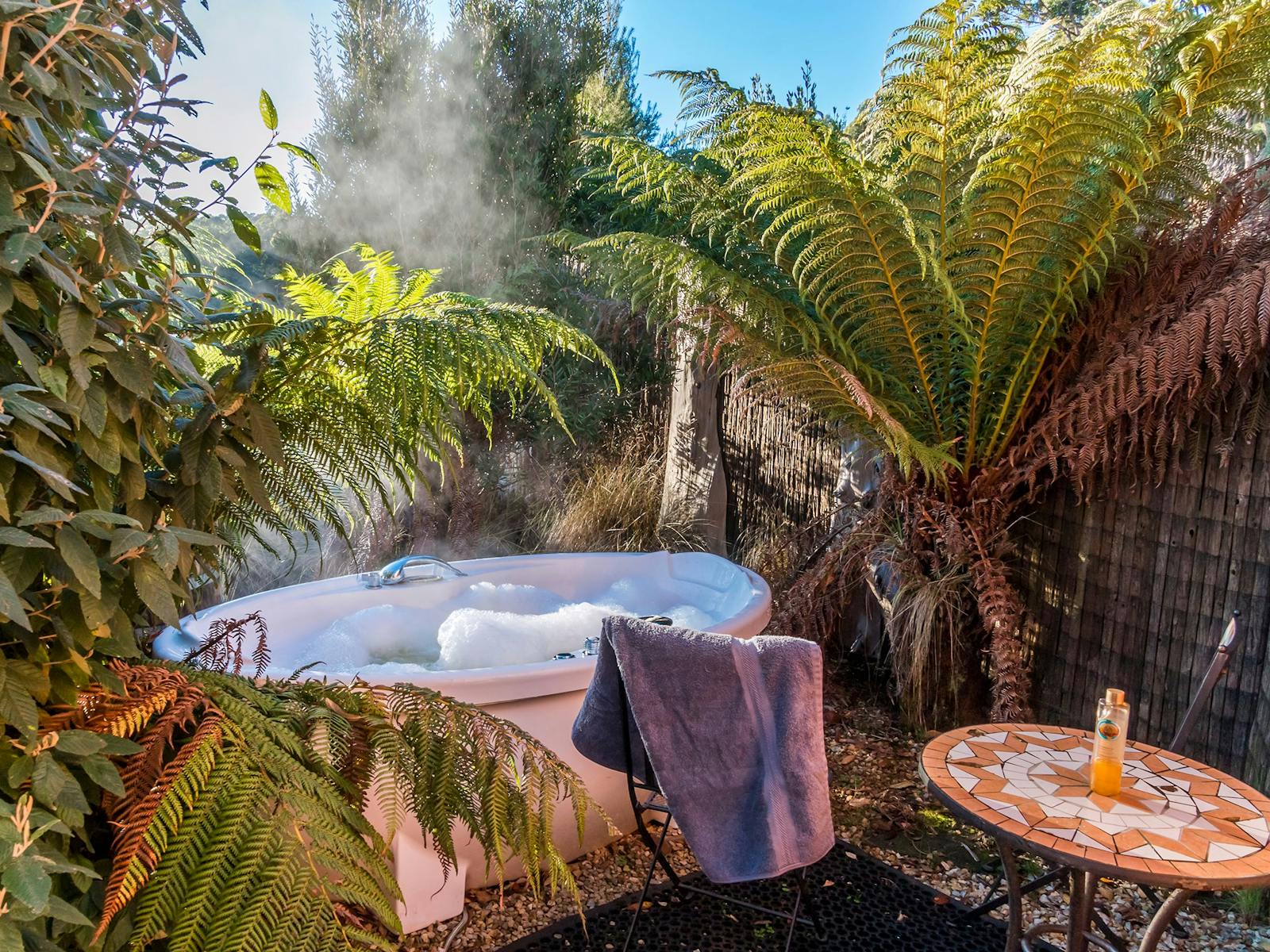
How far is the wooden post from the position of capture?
15.8ft

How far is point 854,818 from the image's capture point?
8.70ft

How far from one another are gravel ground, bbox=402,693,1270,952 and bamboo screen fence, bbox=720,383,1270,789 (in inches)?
18.3

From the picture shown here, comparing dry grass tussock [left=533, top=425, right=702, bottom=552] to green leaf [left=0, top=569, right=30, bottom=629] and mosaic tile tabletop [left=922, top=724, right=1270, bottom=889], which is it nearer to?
mosaic tile tabletop [left=922, top=724, right=1270, bottom=889]

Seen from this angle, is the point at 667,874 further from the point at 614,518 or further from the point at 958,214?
the point at 614,518

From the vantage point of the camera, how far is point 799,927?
6.84ft

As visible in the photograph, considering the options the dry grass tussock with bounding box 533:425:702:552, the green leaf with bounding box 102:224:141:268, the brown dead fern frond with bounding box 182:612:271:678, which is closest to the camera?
the green leaf with bounding box 102:224:141:268

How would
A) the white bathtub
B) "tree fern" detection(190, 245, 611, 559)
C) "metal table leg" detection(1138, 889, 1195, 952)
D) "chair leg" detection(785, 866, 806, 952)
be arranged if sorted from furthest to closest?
the white bathtub
"chair leg" detection(785, 866, 806, 952)
"metal table leg" detection(1138, 889, 1195, 952)
"tree fern" detection(190, 245, 611, 559)

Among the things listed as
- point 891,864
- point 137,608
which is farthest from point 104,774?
point 891,864

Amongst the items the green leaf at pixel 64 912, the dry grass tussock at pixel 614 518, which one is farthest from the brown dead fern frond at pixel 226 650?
the dry grass tussock at pixel 614 518

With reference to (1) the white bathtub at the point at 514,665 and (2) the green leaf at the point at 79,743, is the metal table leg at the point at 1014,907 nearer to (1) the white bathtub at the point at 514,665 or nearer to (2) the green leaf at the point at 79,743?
(1) the white bathtub at the point at 514,665

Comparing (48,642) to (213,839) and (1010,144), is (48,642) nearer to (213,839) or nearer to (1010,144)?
(213,839)

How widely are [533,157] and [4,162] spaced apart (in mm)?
5149

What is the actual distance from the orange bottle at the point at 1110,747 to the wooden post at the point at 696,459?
321cm

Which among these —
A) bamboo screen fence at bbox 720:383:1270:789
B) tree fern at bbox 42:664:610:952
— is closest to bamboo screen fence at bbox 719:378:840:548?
bamboo screen fence at bbox 720:383:1270:789
